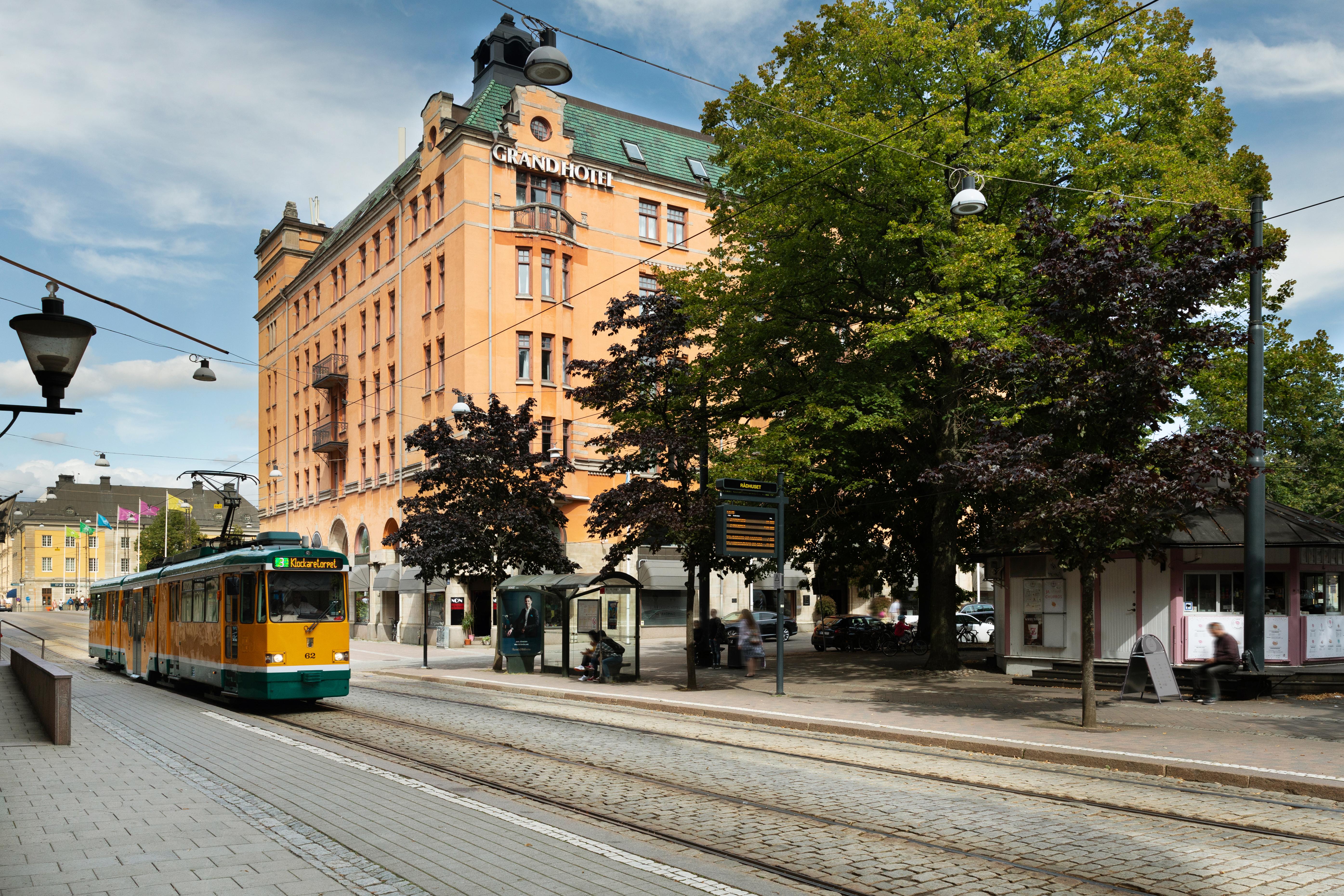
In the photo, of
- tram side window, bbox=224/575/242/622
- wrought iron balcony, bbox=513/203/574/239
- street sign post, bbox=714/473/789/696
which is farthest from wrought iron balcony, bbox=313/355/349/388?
street sign post, bbox=714/473/789/696

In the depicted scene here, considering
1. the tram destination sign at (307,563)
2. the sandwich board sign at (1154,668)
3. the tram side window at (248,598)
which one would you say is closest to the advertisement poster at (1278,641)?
the sandwich board sign at (1154,668)

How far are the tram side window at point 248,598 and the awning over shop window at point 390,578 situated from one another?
2795 cm

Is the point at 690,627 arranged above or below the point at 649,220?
below

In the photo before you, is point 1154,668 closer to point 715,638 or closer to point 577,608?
point 715,638

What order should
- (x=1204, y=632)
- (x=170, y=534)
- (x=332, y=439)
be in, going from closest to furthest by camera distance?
(x=1204, y=632) < (x=332, y=439) < (x=170, y=534)

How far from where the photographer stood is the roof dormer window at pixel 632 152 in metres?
49.8

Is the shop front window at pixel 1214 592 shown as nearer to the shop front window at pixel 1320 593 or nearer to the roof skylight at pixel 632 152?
the shop front window at pixel 1320 593

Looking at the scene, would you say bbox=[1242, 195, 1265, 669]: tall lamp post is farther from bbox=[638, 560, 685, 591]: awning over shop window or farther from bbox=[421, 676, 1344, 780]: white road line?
bbox=[638, 560, 685, 591]: awning over shop window

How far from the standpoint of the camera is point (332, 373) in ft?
185

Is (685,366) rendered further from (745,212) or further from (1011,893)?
(1011,893)

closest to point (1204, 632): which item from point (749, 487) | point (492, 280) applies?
point (749, 487)

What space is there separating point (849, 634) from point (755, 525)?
1690 centimetres

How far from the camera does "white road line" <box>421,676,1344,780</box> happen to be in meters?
10.7

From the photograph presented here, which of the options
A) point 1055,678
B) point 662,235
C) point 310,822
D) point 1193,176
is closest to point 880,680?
point 1055,678
